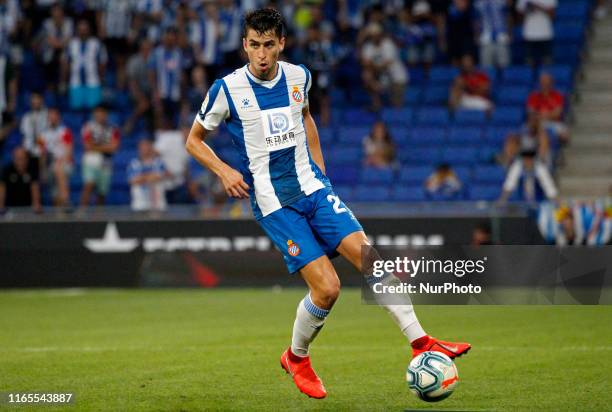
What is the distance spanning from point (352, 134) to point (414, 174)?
66.7 inches

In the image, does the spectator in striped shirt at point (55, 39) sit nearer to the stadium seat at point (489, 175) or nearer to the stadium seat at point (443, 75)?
the stadium seat at point (443, 75)

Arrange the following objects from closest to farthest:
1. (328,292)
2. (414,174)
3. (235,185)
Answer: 1. (235,185)
2. (328,292)
3. (414,174)

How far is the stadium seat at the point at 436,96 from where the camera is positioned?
2031 cm

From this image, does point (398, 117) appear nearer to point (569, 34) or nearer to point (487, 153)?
point (487, 153)

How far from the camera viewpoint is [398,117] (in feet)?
65.8

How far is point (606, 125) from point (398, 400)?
1402 cm

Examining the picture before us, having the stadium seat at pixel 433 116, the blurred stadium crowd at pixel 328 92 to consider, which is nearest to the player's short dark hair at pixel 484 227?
the blurred stadium crowd at pixel 328 92

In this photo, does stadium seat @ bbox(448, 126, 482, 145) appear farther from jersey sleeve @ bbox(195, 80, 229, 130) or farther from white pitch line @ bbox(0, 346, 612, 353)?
jersey sleeve @ bbox(195, 80, 229, 130)

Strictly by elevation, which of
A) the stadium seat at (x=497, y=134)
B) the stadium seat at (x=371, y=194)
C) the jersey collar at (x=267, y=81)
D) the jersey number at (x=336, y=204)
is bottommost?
the stadium seat at (x=371, y=194)

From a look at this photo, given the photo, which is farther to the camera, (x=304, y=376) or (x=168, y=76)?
(x=168, y=76)

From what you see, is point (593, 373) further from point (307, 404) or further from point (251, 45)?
point (251, 45)

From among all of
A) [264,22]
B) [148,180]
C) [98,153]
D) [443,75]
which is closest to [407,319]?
[264,22]

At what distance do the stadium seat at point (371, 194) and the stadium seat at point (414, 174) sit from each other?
393 mm

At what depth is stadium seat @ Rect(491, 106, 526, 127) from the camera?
19.4 metres
